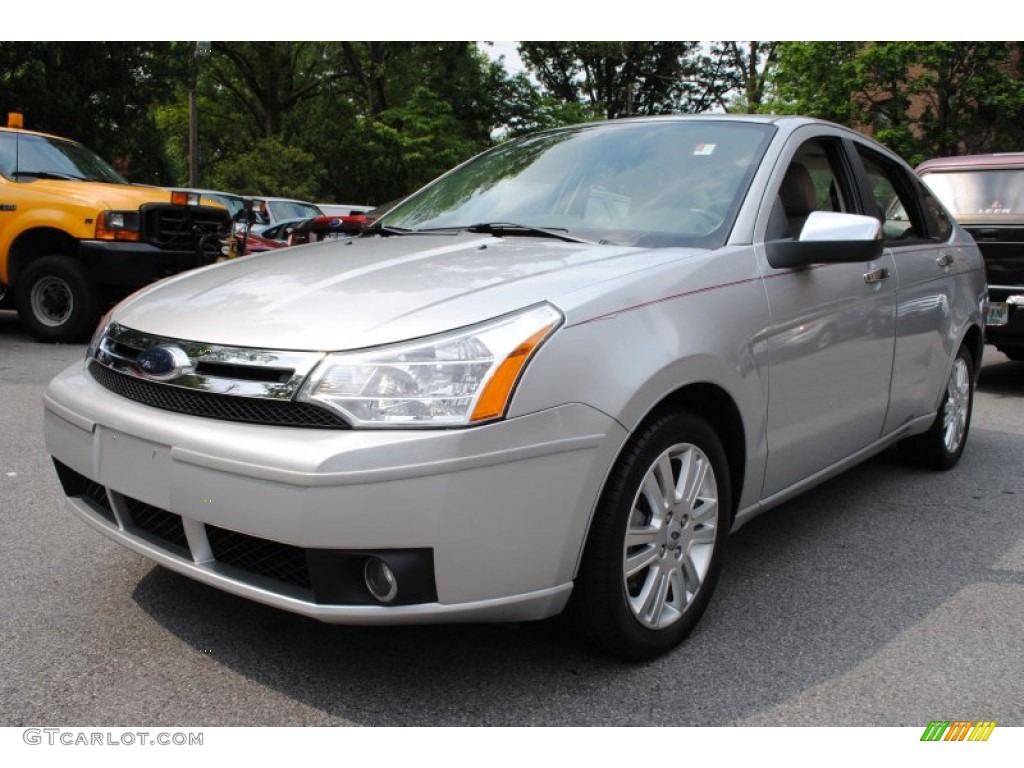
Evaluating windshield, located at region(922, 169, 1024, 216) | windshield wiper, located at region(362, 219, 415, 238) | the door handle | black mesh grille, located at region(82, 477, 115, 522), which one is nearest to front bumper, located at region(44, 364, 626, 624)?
black mesh grille, located at region(82, 477, 115, 522)

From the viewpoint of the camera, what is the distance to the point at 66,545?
347 centimetres

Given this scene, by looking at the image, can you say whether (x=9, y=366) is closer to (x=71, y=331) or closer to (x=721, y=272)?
(x=71, y=331)

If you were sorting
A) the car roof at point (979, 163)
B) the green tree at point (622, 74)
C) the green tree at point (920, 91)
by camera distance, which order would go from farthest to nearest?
the green tree at point (622, 74) < the green tree at point (920, 91) < the car roof at point (979, 163)

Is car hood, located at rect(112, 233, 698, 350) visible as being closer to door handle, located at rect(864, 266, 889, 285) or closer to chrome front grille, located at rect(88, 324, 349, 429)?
chrome front grille, located at rect(88, 324, 349, 429)

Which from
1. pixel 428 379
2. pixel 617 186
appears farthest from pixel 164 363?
pixel 617 186

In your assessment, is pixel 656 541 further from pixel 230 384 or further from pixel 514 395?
pixel 230 384

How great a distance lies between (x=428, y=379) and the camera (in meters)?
2.16

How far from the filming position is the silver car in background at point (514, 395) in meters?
2.14

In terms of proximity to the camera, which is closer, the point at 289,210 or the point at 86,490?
the point at 86,490

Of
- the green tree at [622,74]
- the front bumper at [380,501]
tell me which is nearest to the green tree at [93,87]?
the front bumper at [380,501]

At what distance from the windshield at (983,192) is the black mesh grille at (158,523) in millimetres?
7412

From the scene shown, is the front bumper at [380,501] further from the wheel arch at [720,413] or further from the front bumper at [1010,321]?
the front bumper at [1010,321]

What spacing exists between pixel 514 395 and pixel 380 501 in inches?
15.2

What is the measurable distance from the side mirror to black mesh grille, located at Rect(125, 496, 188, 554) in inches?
76.6
